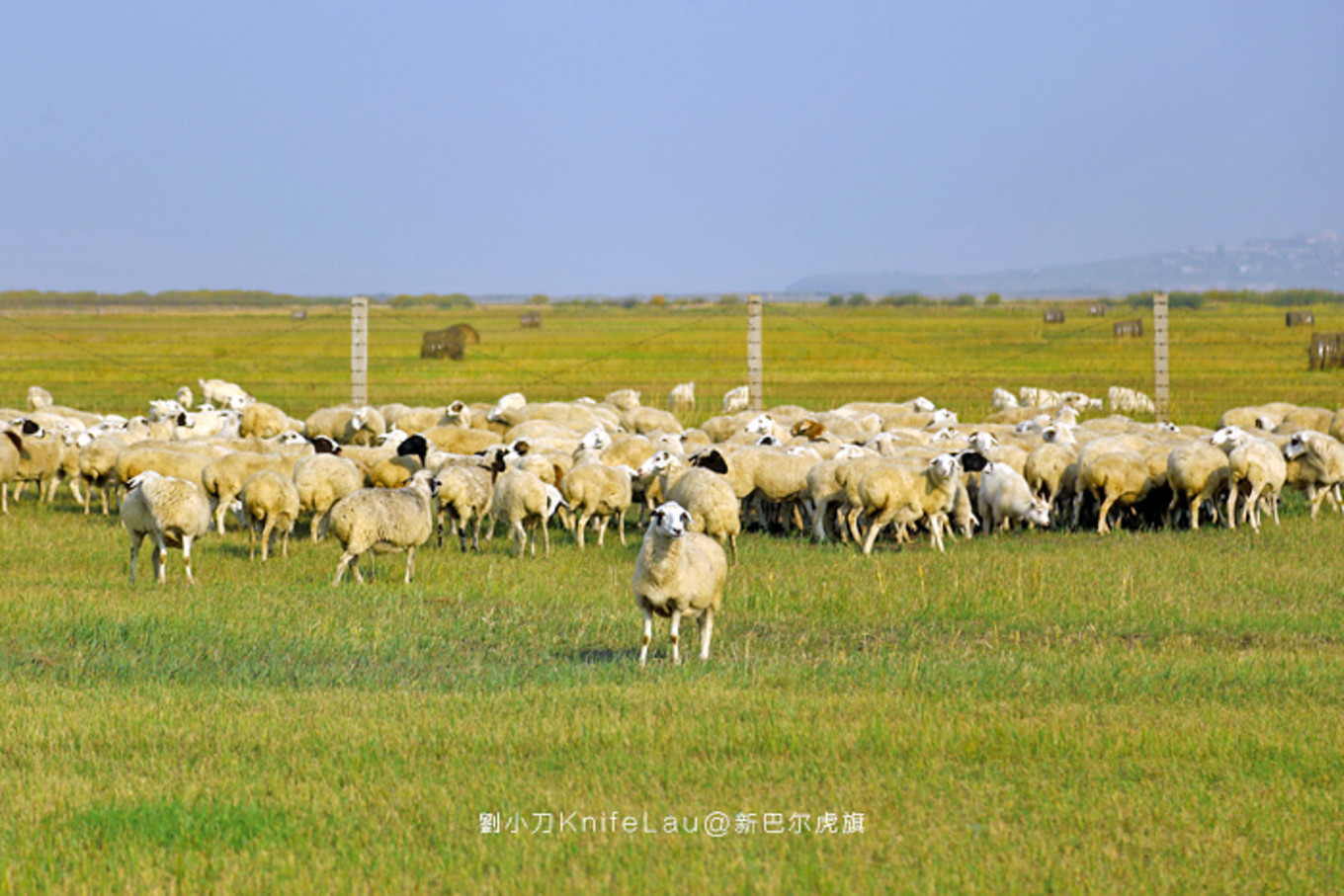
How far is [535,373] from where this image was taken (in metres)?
46.3

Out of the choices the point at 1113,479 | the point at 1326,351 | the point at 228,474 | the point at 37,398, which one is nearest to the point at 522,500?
the point at 228,474

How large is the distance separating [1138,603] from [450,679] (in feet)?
20.6

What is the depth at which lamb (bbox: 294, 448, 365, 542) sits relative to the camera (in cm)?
1620

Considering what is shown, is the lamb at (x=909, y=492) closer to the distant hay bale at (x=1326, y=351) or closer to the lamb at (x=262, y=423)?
the lamb at (x=262, y=423)

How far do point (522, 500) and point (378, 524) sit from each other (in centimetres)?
272

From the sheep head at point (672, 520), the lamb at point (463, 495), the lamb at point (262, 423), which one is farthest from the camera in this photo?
the lamb at point (262, 423)

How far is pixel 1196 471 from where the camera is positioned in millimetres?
17234

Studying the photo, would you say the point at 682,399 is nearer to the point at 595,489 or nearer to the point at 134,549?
the point at 595,489

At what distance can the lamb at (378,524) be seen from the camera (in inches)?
536

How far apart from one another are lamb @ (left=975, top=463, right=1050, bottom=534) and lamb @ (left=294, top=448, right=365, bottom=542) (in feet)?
25.8

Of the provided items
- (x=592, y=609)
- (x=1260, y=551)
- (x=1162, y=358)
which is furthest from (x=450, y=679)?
(x=1162, y=358)

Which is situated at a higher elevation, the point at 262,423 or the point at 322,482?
the point at 262,423

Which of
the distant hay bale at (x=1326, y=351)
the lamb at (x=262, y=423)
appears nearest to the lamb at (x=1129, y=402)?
the distant hay bale at (x=1326, y=351)

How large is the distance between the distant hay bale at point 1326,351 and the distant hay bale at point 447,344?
1149 inches
